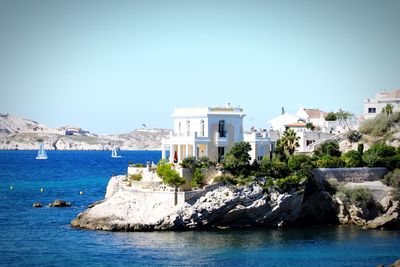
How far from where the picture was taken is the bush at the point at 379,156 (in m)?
78.5

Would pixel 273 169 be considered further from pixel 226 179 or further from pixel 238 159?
pixel 226 179

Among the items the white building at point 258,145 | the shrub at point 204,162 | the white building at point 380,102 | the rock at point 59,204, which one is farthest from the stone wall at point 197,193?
the white building at point 380,102

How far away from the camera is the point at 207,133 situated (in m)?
77.4

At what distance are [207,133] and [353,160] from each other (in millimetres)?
14702

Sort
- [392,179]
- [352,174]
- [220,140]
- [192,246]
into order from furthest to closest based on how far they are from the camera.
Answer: [220,140], [352,174], [392,179], [192,246]

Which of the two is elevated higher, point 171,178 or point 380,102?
point 380,102

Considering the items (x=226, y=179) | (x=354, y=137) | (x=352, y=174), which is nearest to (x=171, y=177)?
(x=226, y=179)

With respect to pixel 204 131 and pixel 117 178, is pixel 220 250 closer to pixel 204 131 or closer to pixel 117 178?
pixel 204 131

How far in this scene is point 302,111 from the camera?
4557 inches

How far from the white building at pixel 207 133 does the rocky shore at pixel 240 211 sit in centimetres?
778

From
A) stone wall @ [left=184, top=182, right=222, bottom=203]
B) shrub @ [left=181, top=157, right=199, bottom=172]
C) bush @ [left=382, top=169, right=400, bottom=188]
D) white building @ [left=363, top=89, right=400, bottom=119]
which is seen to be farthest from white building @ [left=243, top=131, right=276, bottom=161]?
white building @ [left=363, top=89, right=400, bottom=119]

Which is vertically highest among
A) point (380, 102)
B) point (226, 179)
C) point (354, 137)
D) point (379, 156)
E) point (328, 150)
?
point (380, 102)

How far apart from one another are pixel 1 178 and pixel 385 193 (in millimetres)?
82336

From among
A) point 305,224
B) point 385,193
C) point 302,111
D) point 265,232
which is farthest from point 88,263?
point 302,111
